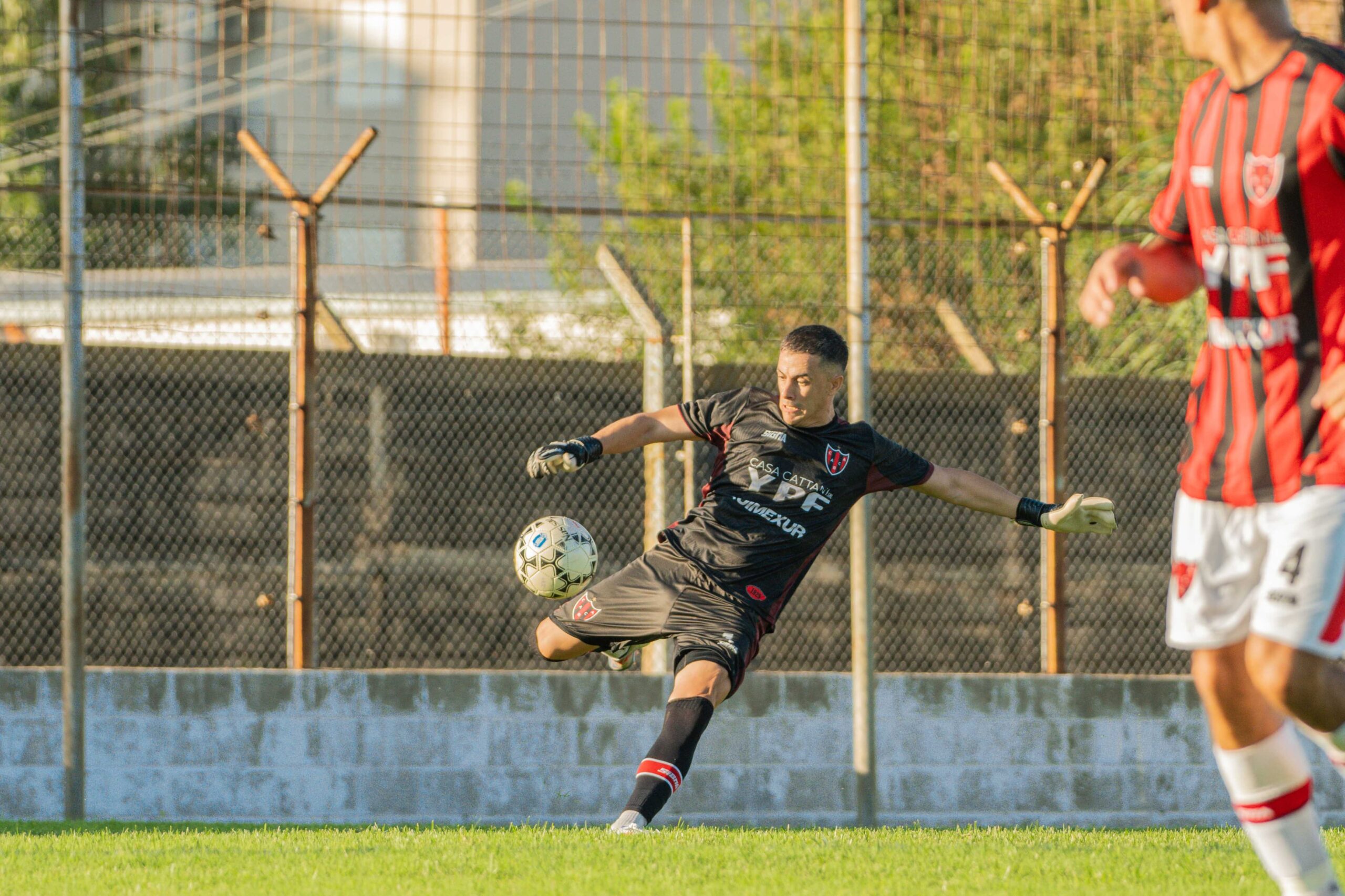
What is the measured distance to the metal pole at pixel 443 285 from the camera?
377 inches

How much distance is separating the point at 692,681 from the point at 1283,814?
116 inches

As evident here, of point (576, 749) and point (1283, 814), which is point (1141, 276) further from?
point (576, 749)

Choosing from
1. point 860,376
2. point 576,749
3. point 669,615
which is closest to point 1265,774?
point 669,615

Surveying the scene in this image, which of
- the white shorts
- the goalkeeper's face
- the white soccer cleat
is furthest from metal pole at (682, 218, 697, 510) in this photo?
the white shorts

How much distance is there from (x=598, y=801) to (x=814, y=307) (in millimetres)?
3005

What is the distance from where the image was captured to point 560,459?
6.20 m

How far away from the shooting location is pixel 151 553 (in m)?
10.1

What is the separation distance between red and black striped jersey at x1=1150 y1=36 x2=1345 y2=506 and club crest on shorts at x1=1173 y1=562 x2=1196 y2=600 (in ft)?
0.58

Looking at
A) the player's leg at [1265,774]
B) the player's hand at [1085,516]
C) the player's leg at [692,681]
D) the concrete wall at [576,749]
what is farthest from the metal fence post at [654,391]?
the player's leg at [1265,774]

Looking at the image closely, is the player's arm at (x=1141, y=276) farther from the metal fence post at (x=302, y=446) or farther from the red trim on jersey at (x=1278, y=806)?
the metal fence post at (x=302, y=446)

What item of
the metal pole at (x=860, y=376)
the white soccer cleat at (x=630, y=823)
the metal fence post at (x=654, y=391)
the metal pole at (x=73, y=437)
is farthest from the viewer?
the metal fence post at (x=654, y=391)

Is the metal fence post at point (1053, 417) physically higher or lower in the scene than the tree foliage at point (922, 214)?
lower

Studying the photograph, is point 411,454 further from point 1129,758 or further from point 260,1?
point 1129,758

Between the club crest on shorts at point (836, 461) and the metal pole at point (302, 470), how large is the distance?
3.26m
